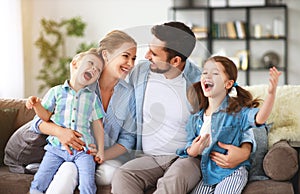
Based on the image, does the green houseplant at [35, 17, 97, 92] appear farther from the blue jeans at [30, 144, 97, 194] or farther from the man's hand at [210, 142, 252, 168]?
the man's hand at [210, 142, 252, 168]

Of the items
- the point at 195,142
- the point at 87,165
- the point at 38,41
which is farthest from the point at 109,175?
the point at 38,41

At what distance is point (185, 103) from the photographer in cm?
237

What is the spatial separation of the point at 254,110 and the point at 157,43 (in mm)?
563

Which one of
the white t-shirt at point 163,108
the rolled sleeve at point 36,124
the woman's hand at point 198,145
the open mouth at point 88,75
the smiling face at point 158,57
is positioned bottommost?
the woman's hand at point 198,145

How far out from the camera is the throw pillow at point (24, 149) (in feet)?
9.36

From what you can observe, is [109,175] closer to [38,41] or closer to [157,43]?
[157,43]

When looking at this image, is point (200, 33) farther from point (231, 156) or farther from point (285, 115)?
point (231, 156)

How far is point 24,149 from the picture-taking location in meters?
2.86

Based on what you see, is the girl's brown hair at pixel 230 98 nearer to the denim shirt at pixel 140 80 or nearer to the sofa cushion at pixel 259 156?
the denim shirt at pixel 140 80

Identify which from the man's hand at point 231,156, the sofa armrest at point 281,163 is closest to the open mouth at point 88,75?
the man's hand at point 231,156

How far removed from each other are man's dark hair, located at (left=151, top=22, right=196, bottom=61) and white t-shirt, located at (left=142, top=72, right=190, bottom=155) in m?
0.13

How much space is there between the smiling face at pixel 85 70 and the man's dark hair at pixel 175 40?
1.08 feet

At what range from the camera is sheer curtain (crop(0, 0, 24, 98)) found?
562cm

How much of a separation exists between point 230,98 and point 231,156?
0.26 metres
